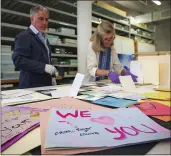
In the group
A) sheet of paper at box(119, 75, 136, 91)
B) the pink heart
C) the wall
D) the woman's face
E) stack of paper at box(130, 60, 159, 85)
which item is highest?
the wall

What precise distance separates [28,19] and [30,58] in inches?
54.2

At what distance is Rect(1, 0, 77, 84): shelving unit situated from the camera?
2395 millimetres

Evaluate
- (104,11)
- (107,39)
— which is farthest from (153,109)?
(104,11)

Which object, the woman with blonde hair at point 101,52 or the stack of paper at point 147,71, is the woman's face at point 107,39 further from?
the stack of paper at point 147,71

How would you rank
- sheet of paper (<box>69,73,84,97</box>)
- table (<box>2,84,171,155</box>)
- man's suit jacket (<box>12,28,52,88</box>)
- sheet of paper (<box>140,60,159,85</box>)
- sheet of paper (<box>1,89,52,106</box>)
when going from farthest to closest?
sheet of paper (<box>140,60,159,85</box>)
man's suit jacket (<box>12,28,52,88</box>)
sheet of paper (<box>69,73,84,97</box>)
sheet of paper (<box>1,89,52,106</box>)
table (<box>2,84,171,155</box>)

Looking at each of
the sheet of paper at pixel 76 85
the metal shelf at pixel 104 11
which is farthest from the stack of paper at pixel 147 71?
the metal shelf at pixel 104 11

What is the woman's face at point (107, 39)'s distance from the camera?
1.49 m

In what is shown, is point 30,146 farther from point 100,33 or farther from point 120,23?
point 120,23

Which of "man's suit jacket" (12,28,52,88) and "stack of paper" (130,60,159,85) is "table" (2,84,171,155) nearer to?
"man's suit jacket" (12,28,52,88)

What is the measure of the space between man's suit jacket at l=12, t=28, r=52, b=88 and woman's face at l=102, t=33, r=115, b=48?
0.49 metres

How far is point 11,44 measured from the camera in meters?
2.54

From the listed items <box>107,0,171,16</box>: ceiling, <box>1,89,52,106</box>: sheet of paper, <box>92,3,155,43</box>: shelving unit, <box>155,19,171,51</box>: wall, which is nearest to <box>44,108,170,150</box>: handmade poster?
<box>1,89,52,106</box>: sheet of paper

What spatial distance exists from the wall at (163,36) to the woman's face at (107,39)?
5.52 metres

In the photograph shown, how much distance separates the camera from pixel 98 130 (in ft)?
1.31
